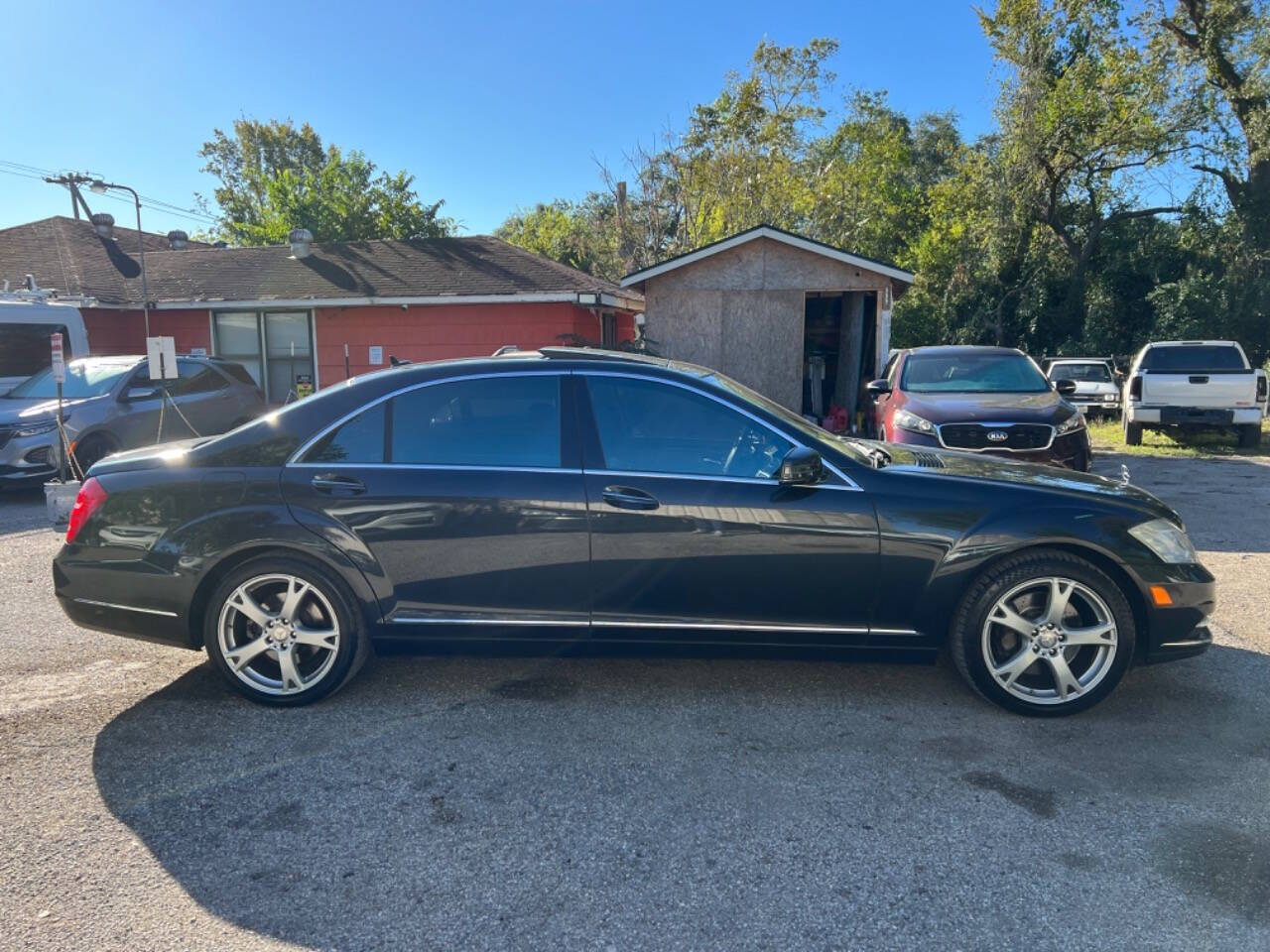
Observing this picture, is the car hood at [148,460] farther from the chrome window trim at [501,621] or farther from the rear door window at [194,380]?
the rear door window at [194,380]

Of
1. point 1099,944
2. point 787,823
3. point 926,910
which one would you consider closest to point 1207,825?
point 1099,944

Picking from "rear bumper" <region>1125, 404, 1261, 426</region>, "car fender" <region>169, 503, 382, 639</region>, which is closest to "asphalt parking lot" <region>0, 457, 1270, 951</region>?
"car fender" <region>169, 503, 382, 639</region>

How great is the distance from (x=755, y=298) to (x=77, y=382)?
9022 millimetres

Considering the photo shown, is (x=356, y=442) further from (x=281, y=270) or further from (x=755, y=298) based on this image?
(x=281, y=270)

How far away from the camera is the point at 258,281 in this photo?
16312mm

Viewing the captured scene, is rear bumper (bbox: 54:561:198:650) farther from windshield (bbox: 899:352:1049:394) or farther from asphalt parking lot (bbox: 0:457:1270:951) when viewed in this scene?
windshield (bbox: 899:352:1049:394)

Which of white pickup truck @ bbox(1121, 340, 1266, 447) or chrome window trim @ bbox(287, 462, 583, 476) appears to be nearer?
chrome window trim @ bbox(287, 462, 583, 476)

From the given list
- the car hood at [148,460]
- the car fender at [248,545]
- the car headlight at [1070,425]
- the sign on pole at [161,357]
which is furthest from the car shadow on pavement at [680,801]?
the sign on pole at [161,357]

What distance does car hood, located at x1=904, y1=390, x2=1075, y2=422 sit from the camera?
7.56 metres

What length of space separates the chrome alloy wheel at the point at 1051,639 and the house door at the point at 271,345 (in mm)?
14781

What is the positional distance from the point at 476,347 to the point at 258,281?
4.70m

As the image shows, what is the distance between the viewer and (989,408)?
7.78 metres

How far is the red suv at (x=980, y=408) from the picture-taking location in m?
7.44

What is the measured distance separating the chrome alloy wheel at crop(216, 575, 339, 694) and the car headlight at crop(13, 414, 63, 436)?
279 inches
